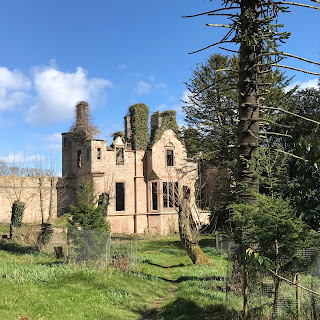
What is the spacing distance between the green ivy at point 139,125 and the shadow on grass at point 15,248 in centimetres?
1673

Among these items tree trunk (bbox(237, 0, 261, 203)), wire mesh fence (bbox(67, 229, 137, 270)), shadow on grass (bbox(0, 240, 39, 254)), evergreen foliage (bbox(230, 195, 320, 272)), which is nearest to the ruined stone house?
shadow on grass (bbox(0, 240, 39, 254))

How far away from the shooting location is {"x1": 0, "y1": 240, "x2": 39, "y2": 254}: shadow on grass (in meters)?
17.3

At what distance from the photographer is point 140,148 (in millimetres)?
33781

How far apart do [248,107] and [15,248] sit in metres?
15.6

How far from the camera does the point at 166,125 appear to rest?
1313 inches

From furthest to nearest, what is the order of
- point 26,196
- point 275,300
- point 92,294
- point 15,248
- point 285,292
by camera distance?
point 26,196 < point 15,248 < point 92,294 < point 285,292 < point 275,300

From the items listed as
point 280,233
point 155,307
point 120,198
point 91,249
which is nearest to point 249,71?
point 280,233

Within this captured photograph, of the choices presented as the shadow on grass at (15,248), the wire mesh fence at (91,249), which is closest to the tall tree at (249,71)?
the wire mesh fence at (91,249)

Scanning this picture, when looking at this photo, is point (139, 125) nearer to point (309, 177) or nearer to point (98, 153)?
point (98, 153)

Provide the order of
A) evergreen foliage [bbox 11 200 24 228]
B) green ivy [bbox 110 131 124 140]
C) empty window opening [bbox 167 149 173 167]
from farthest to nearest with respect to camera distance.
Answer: green ivy [bbox 110 131 124 140] < empty window opening [bbox 167 149 173 167] < evergreen foliage [bbox 11 200 24 228]

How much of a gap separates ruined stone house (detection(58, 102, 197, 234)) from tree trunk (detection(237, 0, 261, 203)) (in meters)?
23.2

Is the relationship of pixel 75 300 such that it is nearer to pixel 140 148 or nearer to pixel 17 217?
pixel 17 217

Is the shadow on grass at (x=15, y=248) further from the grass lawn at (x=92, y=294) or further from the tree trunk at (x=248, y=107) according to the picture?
the tree trunk at (x=248, y=107)

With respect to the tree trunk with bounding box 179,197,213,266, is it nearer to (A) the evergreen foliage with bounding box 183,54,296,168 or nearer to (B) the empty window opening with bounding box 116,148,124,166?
(A) the evergreen foliage with bounding box 183,54,296,168
